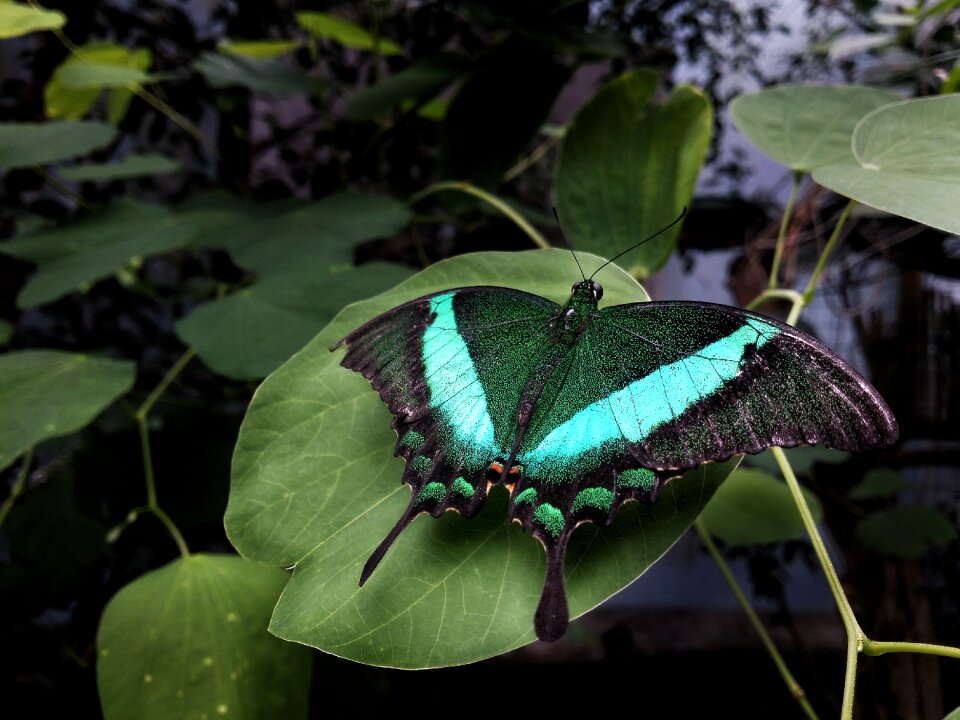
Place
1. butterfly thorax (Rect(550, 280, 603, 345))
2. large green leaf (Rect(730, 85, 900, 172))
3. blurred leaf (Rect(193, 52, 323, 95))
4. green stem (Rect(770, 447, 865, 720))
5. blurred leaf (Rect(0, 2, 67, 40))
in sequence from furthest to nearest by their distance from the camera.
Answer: blurred leaf (Rect(193, 52, 323, 95)) → blurred leaf (Rect(0, 2, 67, 40)) → large green leaf (Rect(730, 85, 900, 172)) → butterfly thorax (Rect(550, 280, 603, 345)) → green stem (Rect(770, 447, 865, 720))

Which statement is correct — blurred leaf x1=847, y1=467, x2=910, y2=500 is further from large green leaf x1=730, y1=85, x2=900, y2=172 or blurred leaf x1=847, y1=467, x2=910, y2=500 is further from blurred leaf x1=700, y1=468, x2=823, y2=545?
large green leaf x1=730, y1=85, x2=900, y2=172

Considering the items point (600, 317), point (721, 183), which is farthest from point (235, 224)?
point (721, 183)

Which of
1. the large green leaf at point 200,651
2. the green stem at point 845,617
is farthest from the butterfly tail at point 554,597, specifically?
the large green leaf at point 200,651

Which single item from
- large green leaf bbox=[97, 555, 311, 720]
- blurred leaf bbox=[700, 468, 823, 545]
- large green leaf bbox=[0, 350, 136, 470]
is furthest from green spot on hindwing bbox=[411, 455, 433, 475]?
blurred leaf bbox=[700, 468, 823, 545]

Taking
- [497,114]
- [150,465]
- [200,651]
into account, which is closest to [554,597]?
→ [200,651]

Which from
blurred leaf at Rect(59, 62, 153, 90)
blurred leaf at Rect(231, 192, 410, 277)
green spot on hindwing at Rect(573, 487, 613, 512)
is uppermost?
blurred leaf at Rect(59, 62, 153, 90)

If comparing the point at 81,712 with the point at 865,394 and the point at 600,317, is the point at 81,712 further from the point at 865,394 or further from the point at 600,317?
the point at 865,394

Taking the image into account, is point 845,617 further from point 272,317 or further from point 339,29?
point 339,29
